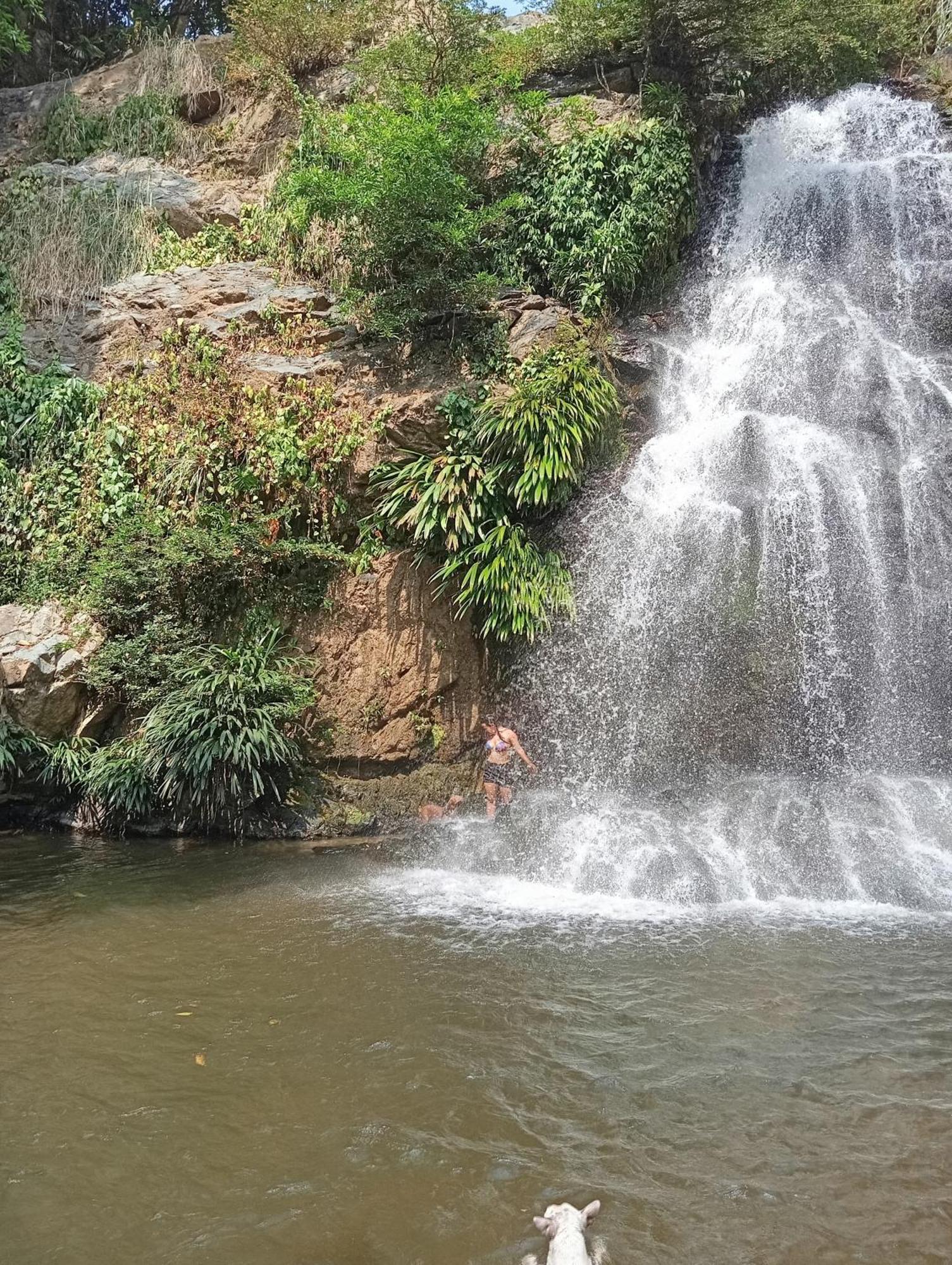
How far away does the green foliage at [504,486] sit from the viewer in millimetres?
10812

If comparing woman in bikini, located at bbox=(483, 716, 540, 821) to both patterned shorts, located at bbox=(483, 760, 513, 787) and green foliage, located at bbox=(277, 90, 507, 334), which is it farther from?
green foliage, located at bbox=(277, 90, 507, 334)

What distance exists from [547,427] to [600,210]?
4660mm

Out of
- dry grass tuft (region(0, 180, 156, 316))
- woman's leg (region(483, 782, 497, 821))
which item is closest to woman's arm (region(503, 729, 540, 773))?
woman's leg (region(483, 782, 497, 821))

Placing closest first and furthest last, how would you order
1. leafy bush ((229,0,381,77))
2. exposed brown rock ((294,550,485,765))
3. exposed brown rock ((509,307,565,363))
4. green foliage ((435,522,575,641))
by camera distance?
green foliage ((435,522,575,641)) < exposed brown rock ((294,550,485,765)) < exposed brown rock ((509,307,565,363)) < leafy bush ((229,0,381,77))

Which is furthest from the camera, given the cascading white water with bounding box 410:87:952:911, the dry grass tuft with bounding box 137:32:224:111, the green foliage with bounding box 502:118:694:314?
the dry grass tuft with bounding box 137:32:224:111

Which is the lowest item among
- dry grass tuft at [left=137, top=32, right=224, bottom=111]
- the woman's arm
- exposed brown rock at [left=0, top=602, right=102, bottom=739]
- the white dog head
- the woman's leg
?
the white dog head

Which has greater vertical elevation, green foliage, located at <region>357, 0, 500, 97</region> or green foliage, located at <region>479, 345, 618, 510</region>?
green foliage, located at <region>357, 0, 500, 97</region>

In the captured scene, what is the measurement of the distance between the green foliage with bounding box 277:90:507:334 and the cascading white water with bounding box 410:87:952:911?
341cm

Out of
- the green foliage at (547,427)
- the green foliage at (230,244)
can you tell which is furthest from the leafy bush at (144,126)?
the green foliage at (547,427)

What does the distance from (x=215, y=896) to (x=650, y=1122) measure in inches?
190

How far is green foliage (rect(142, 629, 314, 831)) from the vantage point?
980 cm

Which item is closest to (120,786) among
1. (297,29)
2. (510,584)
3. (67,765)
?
(67,765)

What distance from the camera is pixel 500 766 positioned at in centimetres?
1057

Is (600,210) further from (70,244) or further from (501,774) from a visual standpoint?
(70,244)
